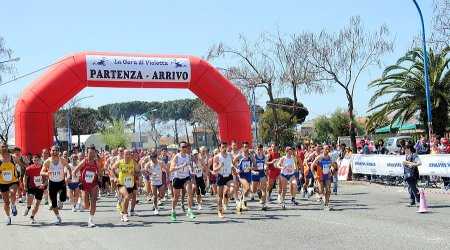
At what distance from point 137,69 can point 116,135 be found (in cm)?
7437

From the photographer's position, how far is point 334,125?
220ft

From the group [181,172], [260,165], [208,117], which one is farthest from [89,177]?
[208,117]

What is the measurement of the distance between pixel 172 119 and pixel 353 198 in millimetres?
94849

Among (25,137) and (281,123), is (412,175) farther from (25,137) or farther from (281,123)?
(281,123)

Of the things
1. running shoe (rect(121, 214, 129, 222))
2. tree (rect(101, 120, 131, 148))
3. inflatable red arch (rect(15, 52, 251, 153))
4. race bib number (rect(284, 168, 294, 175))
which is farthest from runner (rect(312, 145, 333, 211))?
tree (rect(101, 120, 131, 148))

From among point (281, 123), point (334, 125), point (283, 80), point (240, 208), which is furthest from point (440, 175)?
point (334, 125)

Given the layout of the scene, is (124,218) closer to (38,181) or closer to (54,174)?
(54,174)

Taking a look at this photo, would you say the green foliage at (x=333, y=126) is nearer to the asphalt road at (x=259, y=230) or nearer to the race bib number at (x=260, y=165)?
the race bib number at (x=260, y=165)

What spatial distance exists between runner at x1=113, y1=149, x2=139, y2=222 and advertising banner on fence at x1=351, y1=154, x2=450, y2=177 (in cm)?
1051

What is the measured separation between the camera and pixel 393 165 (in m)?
22.0

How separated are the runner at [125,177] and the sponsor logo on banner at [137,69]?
8239mm

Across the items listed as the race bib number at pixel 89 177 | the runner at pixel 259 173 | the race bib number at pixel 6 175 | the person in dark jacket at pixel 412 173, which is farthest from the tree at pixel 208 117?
the race bib number at pixel 89 177

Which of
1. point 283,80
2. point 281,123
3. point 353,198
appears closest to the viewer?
point 353,198

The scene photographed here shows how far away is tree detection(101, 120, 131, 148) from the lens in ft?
300
